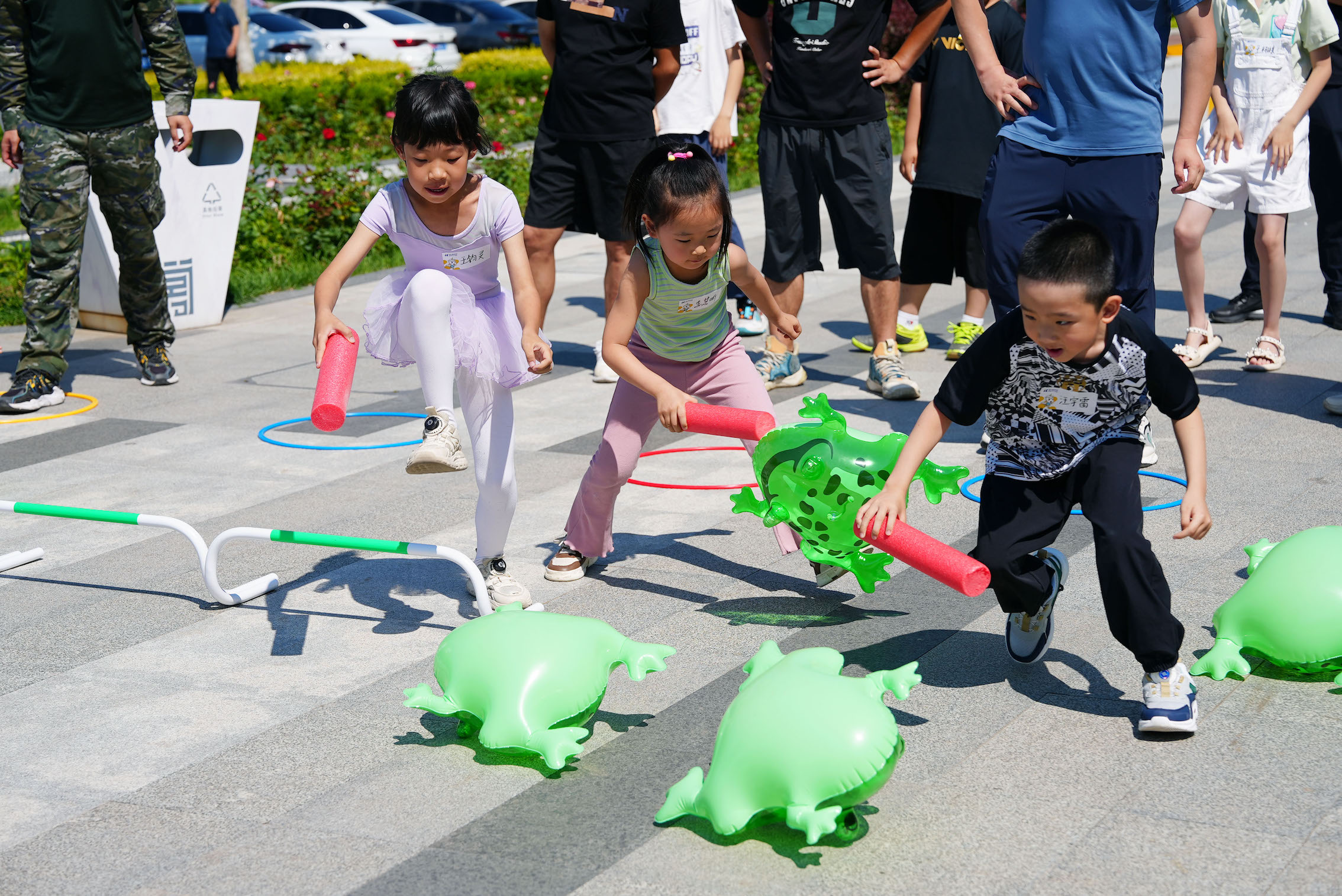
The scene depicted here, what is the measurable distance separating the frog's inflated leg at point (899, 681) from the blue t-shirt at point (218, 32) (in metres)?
21.5

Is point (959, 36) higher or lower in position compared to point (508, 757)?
higher

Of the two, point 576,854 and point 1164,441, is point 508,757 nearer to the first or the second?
point 576,854

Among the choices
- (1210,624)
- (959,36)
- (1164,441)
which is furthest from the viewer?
(959,36)

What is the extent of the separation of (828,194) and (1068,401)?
3.91 metres

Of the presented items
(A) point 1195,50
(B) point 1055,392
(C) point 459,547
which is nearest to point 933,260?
(A) point 1195,50

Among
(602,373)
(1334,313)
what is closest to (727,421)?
(602,373)

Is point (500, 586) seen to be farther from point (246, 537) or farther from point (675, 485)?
point (675, 485)

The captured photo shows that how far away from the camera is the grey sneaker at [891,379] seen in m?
6.92

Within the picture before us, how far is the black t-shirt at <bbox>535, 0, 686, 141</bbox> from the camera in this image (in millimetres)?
7082

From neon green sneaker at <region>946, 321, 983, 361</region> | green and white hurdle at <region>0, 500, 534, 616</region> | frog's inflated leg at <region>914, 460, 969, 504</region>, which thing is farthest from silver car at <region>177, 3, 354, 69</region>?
frog's inflated leg at <region>914, 460, 969, 504</region>

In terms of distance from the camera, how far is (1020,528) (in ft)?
11.9

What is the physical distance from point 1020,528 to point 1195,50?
2.54m

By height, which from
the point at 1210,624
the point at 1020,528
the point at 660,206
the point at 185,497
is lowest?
the point at 185,497

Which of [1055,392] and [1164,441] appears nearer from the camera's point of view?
[1055,392]
